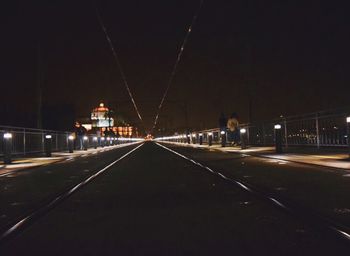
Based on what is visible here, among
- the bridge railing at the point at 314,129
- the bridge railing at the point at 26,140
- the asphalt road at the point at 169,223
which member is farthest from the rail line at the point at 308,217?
the bridge railing at the point at 26,140

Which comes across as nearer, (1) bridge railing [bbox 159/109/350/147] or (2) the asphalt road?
(2) the asphalt road

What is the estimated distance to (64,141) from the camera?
5038cm

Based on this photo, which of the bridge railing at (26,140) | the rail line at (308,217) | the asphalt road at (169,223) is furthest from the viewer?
the bridge railing at (26,140)

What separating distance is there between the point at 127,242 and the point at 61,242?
2.80ft

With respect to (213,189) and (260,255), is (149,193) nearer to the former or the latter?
(213,189)

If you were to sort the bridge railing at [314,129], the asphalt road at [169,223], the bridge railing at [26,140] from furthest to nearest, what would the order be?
the bridge railing at [26,140], the bridge railing at [314,129], the asphalt road at [169,223]

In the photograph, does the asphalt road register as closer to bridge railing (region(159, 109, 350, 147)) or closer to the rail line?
the rail line

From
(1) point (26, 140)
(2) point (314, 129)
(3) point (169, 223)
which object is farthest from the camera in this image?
(1) point (26, 140)

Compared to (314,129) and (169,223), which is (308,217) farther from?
(314,129)

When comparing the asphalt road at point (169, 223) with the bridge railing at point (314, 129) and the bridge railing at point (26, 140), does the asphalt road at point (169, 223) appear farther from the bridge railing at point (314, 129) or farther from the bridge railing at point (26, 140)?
the bridge railing at point (26, 140)

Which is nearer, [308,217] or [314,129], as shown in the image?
[308,217]

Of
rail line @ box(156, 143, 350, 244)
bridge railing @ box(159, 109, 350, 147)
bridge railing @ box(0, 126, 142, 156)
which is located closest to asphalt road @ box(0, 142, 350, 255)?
rail line @ box(156, 143, 350, 244)

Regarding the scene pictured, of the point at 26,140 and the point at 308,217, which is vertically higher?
the point at 26,140

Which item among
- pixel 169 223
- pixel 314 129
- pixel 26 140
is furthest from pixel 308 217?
pixel 26 140
